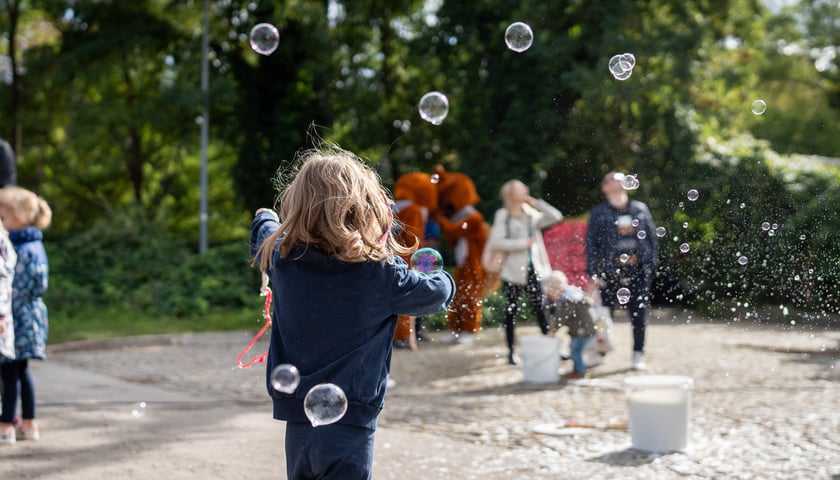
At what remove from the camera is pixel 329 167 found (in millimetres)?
2916

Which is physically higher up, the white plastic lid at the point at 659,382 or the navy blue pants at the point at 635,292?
the navy blue pants at the point at 635,292

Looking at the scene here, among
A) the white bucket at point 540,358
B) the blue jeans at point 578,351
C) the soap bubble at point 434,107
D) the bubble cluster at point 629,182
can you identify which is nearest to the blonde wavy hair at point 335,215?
the soap bubble at point 434,107

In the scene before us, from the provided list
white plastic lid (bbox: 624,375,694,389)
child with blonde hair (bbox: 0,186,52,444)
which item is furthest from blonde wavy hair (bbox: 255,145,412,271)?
child with blonde hair (bbox: 0,186,52,444)

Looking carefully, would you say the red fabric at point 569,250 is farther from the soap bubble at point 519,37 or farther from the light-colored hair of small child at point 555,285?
the soap bubble at point 519,37

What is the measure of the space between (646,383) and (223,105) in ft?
46.8

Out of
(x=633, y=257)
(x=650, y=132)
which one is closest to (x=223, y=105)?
(x=650, y=132)

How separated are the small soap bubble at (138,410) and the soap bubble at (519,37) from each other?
3576mm

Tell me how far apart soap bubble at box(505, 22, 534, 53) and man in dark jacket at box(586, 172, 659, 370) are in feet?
6.08

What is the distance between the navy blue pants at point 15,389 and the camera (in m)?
5.74

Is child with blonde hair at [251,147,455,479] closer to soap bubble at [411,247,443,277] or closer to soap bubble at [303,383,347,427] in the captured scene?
soap bubble at [303,383,347,427]

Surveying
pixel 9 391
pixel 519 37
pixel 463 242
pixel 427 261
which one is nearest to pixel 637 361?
pixel 463 242

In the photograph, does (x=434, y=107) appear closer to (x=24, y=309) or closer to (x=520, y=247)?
(x=24, y=309)

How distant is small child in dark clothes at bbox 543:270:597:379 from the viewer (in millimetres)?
8312

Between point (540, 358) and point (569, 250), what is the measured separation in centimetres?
216
